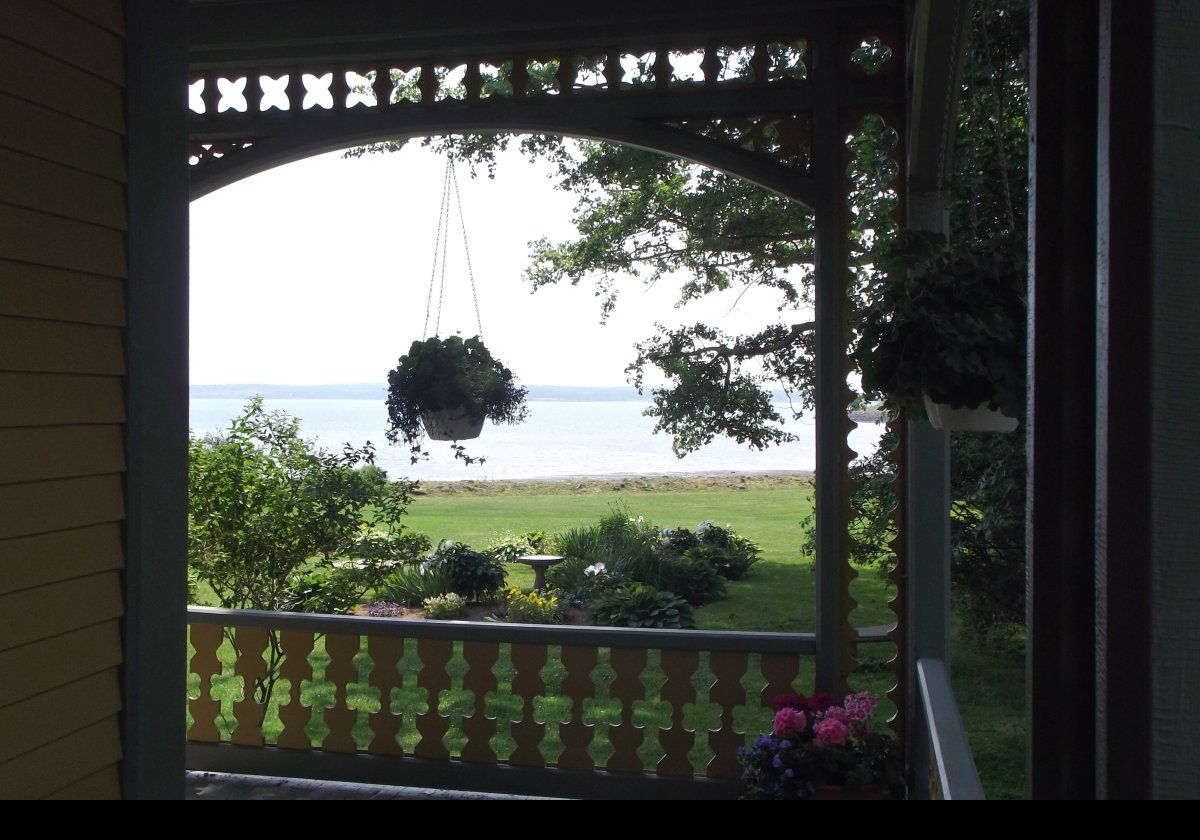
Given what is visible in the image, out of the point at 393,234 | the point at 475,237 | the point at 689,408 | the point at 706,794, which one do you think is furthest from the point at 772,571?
the point at 393,234

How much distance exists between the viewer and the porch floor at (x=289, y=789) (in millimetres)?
3918

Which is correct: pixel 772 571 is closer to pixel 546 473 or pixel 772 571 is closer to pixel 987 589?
pixel 987 589

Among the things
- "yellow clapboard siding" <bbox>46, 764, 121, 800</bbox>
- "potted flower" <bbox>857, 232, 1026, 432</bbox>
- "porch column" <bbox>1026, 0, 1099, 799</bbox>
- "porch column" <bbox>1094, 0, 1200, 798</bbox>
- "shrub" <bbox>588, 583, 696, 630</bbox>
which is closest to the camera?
"porch column" <bbox>1094, 0, 1200, 798</bbox>

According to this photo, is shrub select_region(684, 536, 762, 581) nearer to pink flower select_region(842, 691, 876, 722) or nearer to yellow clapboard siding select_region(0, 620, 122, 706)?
pink flower select_region(842, 691, 876, 722)

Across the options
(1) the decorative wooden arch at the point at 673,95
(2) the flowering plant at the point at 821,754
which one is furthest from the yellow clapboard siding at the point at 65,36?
(2) the flowering plant at the point at 821,754

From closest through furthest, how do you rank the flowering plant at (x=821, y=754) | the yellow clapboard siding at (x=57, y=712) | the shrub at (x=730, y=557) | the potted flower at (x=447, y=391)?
the yellow clapboard siding at (x=57, y=712), the flowering plant at (x=821, y=754), the potted flower at (x=447, y=391), the shrub at (x=730, y=557)

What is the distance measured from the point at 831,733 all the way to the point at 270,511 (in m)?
3.68

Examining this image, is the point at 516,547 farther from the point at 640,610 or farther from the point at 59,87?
the point at 59,87

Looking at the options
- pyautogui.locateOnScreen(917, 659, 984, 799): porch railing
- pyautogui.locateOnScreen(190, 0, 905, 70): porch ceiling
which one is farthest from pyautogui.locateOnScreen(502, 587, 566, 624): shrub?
pyautogui.locateOnScreen(917, 659, 984, 799): porch railing

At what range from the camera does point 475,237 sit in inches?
1267

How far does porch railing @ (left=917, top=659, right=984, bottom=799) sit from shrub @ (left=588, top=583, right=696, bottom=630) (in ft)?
18.9

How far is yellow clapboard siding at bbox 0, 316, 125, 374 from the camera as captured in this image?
170 cm

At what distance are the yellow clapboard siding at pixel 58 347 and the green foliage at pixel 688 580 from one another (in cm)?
942

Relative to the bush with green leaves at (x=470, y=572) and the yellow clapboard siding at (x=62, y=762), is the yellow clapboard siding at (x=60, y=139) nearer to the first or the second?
the yellow clapboard siding at (x=62, y=762)
